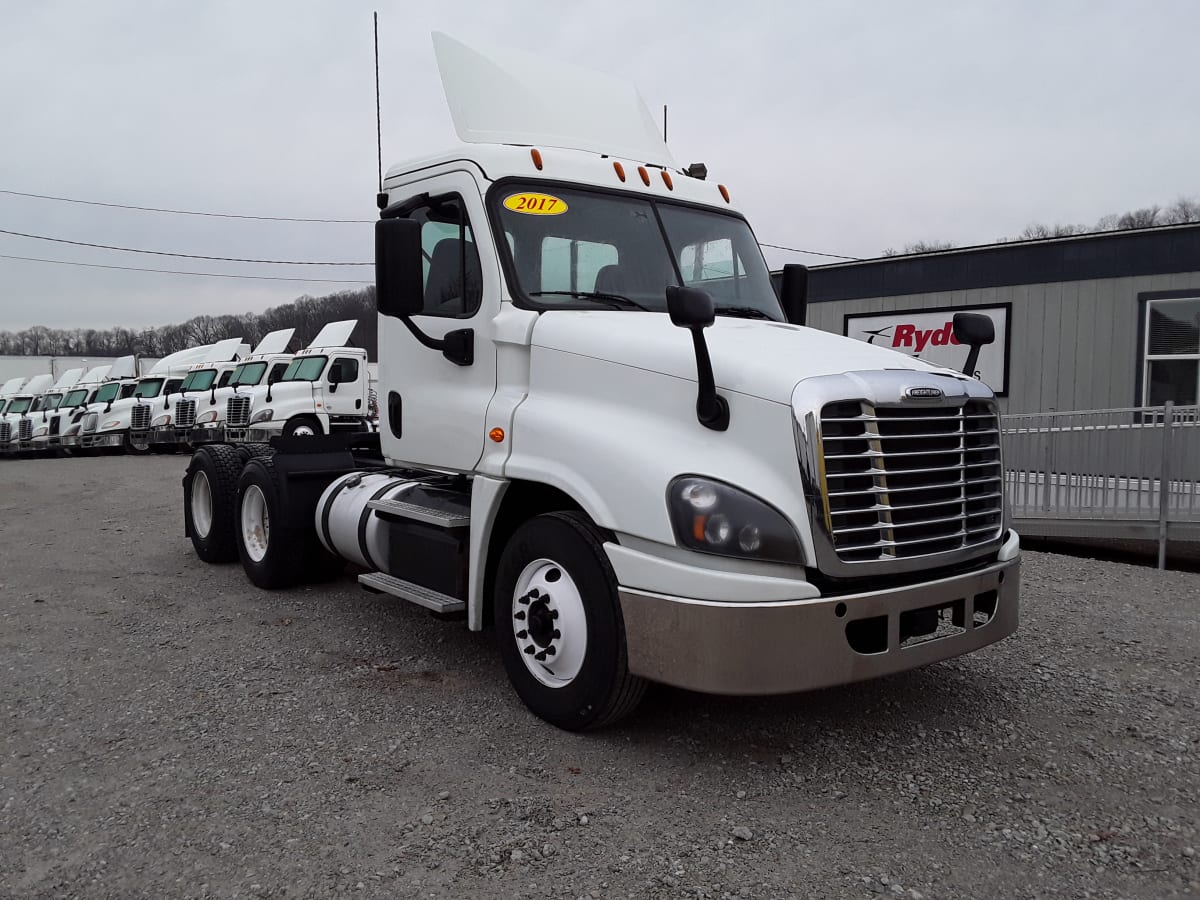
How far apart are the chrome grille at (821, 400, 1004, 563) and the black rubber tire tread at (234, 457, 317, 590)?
13.8 feet

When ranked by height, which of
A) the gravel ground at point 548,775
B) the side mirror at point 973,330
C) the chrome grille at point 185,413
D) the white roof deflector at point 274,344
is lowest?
the gravel ground at point 548,775

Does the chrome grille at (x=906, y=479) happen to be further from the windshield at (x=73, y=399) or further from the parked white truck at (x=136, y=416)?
the windshield at (x=73, y=399)

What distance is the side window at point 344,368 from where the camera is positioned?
20.4 m

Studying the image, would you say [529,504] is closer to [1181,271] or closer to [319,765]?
[319,765]

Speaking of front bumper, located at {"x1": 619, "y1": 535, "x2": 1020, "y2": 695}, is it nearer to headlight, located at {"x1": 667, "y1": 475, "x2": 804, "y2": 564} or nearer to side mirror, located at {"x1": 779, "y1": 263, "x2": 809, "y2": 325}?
headlight, located at {"x1": 667, "y1": 475, "x2": 804, "y2": 564}

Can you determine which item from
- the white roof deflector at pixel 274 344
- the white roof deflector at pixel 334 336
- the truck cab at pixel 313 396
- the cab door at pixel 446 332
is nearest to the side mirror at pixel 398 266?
the cab door at pixel 446 332

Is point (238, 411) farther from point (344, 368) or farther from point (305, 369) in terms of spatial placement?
point (344, 368)

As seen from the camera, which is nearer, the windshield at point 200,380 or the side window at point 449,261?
the side window at point 449,261

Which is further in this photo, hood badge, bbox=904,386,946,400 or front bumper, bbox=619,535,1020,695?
hood badge, bbox=904,386,946,400

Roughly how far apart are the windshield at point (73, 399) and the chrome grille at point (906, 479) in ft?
88.8

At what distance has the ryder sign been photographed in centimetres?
1280

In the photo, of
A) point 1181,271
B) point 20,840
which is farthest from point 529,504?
point 1181,271

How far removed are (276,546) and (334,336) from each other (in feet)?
51.3

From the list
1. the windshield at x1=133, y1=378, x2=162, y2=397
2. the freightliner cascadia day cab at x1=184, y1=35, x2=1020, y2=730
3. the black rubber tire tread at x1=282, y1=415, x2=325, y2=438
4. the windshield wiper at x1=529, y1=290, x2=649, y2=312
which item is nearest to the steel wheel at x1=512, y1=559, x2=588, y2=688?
the freightliner cascadia day cab at x1=184, y1=35, x2=1020, y2=730
